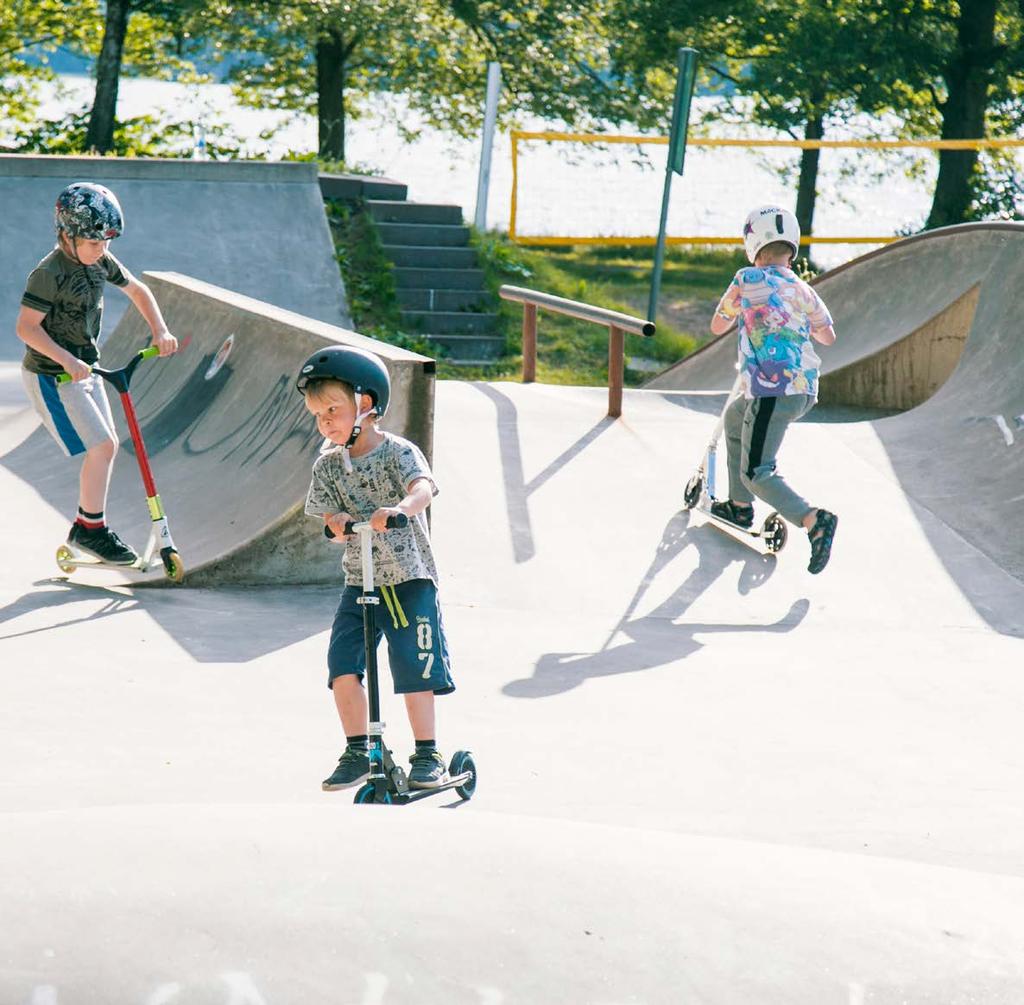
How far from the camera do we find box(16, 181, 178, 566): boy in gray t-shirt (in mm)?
6242

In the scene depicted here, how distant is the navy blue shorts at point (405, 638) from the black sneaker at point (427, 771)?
20 cm

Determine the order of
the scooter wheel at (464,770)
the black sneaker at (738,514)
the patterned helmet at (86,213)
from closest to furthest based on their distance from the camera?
1. the scooter wheel at (464,770)
2. the patterned helmet at (86,213)
3. the black sneaker at (738,514)

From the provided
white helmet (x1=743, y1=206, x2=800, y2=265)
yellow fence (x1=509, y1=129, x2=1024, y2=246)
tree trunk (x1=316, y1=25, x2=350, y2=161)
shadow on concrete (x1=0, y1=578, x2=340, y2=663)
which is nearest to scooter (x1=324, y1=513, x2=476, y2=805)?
shadow on concrete (x1=0, y1=578, x2=340, y2=663)

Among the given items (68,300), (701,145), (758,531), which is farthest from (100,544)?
(701,145)

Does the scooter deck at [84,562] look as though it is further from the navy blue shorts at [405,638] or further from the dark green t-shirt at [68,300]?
the navy blue shorts at [405,638]

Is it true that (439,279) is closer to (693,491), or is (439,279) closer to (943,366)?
(943,366)

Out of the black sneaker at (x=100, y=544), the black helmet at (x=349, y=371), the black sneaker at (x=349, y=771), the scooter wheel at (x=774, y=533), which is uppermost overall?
the black helmet at (x=349, y=371)

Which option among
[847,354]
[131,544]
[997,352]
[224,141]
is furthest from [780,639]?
[224,141]

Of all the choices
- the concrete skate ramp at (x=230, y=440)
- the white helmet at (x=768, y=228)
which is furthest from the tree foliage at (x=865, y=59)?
the white helmet at (x=768, y=228)

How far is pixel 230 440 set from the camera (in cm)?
826

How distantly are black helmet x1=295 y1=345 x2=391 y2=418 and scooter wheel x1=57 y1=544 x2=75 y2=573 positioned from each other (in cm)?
300

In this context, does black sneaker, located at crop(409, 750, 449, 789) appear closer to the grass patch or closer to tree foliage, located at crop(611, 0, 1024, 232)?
the grass patch

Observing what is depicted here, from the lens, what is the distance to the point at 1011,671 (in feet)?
20.5

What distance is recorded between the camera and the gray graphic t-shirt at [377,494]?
4266 millimetres
